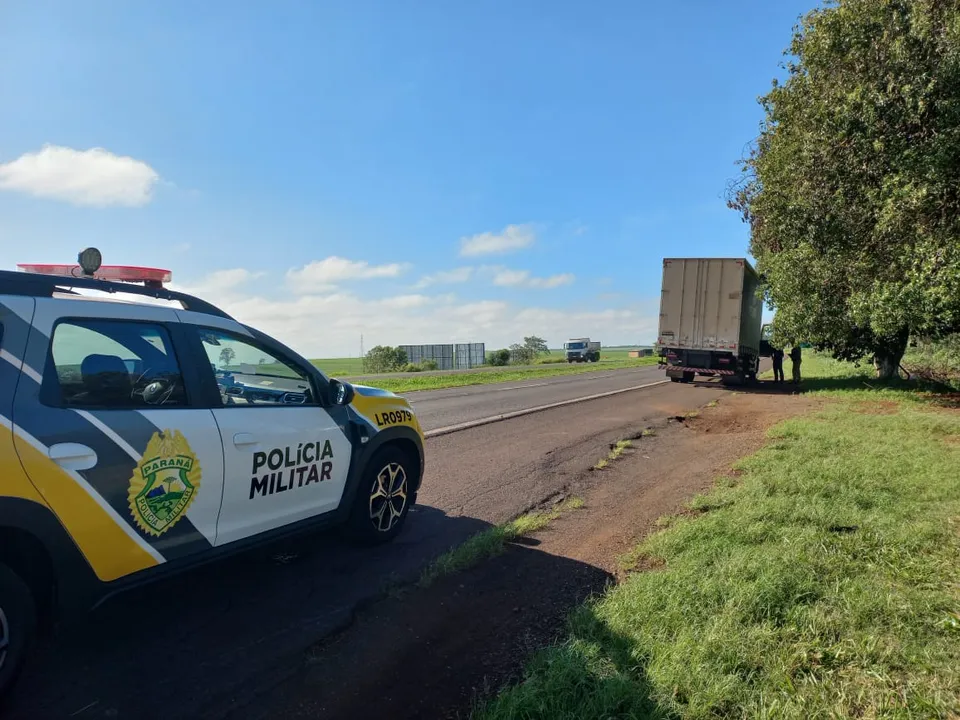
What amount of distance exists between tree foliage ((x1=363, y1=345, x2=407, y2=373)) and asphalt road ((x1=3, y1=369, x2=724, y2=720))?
4446cm

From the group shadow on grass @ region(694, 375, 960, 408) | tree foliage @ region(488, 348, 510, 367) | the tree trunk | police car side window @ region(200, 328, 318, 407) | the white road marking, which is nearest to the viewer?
police car side window @ region(200, 328, 318, 407)

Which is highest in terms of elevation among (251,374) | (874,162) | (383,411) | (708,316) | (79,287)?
(874,162)

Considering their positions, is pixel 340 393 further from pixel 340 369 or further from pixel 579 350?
pixel 579 350

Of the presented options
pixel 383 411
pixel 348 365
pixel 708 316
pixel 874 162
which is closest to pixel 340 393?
pixel 383 411

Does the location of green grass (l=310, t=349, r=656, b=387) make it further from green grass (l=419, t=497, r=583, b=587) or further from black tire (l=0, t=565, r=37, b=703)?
black tire (l=0, t=565, r=37, b=703)

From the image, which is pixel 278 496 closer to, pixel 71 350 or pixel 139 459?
pixel 139 459

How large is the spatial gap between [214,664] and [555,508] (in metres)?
3.46

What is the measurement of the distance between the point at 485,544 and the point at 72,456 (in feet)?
9.49

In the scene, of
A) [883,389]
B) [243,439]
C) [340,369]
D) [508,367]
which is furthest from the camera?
[340,369]

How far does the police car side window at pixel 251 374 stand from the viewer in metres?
3.43

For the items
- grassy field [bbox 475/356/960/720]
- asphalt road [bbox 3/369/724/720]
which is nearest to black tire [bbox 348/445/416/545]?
asphalt road [bbox 3/369/724/720]

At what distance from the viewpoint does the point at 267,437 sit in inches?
137

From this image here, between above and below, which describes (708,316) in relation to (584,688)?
above

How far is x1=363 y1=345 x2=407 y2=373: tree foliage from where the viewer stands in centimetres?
5043
